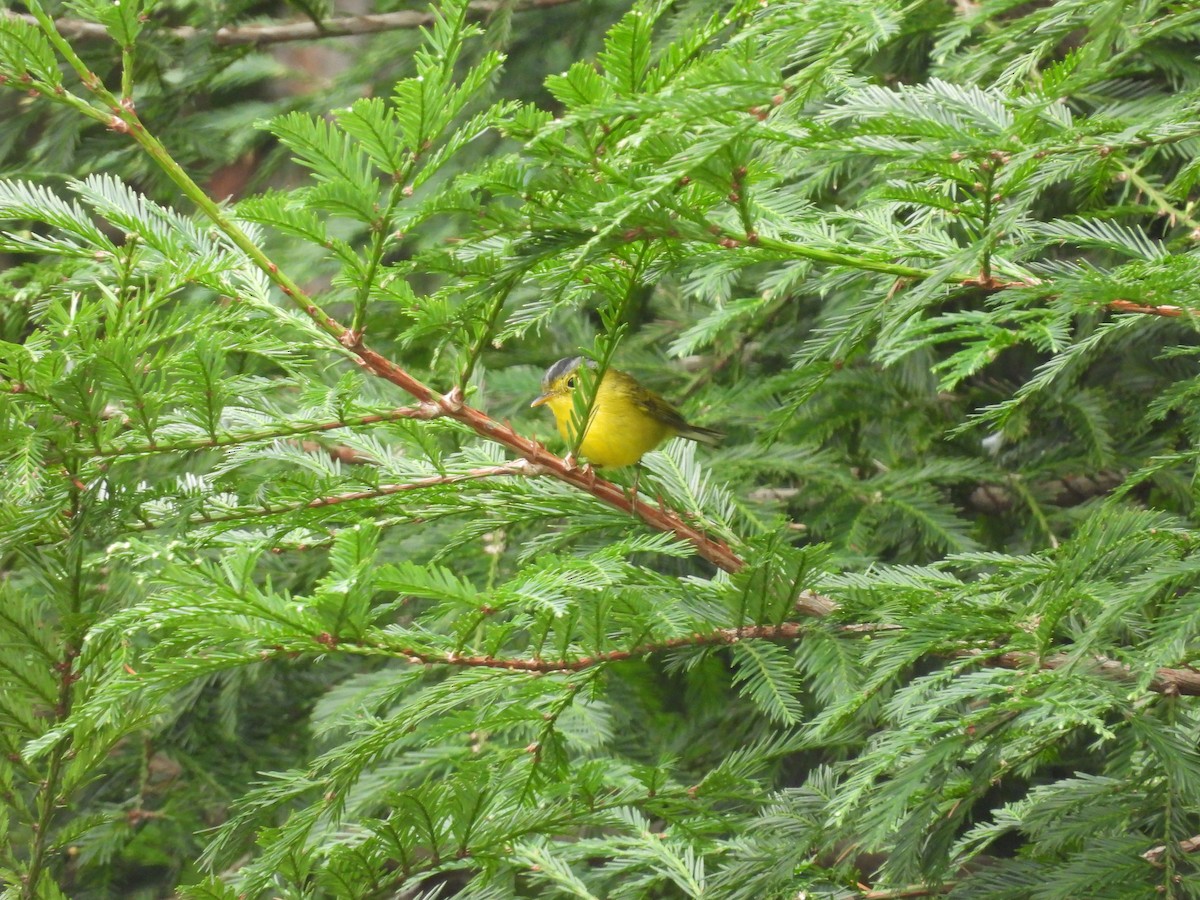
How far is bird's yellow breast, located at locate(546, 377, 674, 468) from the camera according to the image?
2920 millimetres

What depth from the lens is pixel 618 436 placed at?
2955 mm

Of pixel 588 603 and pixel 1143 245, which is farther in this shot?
pixel 1143 245

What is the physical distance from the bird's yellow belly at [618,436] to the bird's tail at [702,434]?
0.07 m

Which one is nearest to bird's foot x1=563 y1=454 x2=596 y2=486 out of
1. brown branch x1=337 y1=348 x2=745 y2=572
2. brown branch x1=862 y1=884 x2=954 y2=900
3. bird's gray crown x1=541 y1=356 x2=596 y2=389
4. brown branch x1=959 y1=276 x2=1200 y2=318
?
brown branch x1=337 y1=348 x2=745 y2=572

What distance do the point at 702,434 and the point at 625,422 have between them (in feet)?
0.91

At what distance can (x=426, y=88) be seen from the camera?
1216 mm

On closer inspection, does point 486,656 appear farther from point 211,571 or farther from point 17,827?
point 17,827

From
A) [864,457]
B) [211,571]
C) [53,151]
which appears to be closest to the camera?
[211,571]

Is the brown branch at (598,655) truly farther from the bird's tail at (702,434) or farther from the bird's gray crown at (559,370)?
the bird's gray crown at (559,370)

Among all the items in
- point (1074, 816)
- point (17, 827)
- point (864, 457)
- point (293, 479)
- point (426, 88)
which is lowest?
point (17, 827)

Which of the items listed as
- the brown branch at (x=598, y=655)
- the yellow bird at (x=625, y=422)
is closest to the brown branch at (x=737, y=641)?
the brown branch at (x=598, y=655)

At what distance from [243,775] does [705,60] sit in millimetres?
2567

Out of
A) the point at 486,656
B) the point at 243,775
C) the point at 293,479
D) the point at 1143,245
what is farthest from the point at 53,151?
the point at 1143,245

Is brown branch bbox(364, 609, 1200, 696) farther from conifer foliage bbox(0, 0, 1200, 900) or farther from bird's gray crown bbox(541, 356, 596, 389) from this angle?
bird's gray crown bbox(541, 356, 596, 389)
